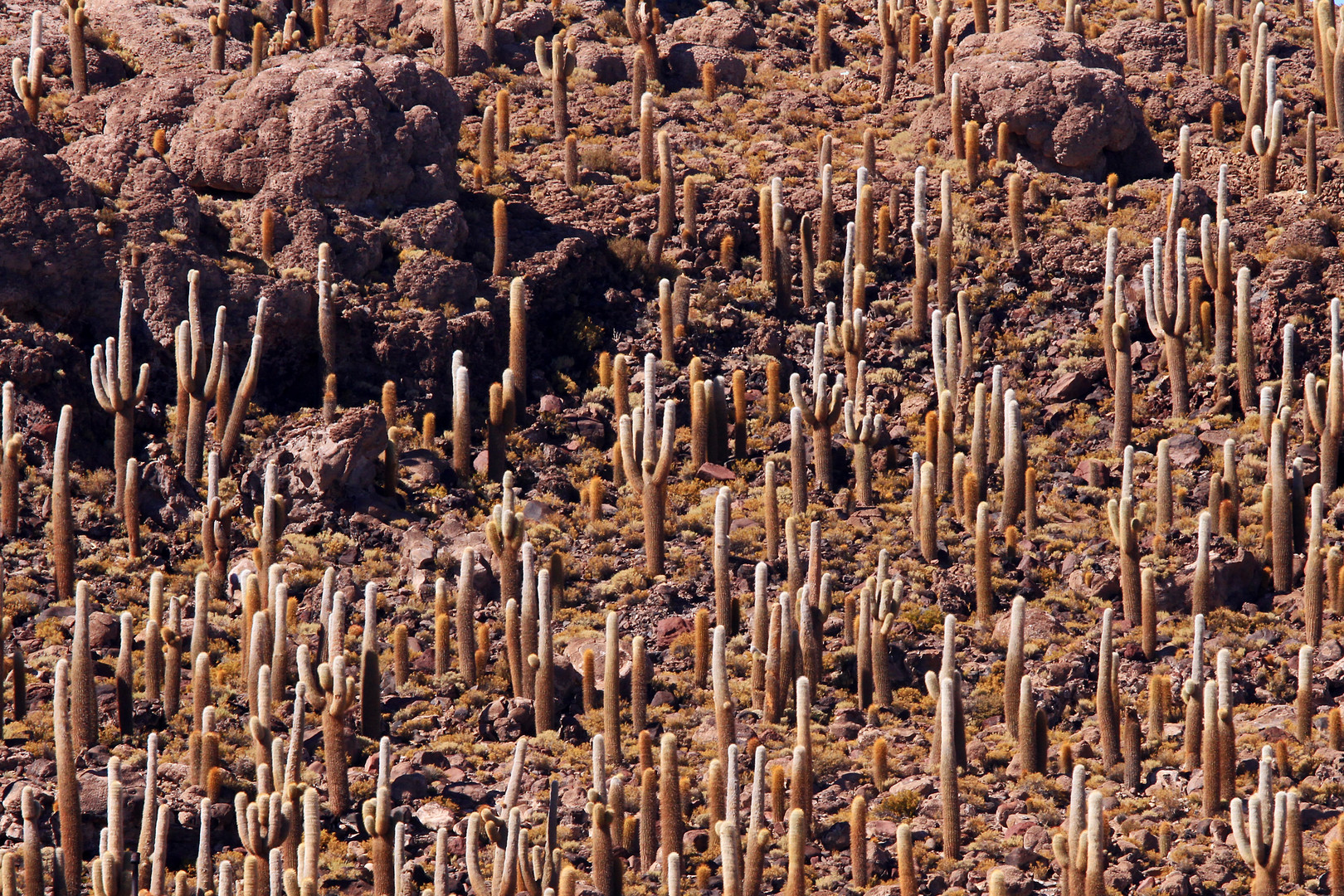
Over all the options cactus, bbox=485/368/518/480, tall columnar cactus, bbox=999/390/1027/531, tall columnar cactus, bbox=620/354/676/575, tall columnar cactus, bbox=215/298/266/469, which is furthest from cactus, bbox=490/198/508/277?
tall columnar cactus, bbox=999/390/1027/531

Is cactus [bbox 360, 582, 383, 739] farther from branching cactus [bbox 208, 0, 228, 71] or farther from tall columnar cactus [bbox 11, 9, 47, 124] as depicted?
branching cactus [bbox 208, 0, 228, 71]

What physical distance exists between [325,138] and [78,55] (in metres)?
4.17

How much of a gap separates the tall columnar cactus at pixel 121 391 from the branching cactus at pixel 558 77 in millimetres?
8070

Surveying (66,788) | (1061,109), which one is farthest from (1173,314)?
(66,788)

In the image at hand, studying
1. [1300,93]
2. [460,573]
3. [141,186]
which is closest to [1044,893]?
[460,573]

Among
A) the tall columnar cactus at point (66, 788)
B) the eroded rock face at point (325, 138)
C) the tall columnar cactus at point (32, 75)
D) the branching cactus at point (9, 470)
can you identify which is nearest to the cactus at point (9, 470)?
the branching cactus at point (9, 470)

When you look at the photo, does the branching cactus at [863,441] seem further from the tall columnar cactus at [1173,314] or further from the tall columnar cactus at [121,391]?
the tall columnar cactus at [121,391]

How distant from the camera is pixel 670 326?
23484mm

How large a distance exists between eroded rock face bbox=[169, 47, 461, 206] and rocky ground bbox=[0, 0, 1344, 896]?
0.16 ft

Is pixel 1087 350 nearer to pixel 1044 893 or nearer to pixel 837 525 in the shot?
pixel 837 525

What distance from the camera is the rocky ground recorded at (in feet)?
57.6

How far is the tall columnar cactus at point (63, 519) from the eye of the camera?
19.1 meters

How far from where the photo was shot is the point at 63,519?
1948 centimetres

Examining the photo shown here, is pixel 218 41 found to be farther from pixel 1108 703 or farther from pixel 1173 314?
pixel 1108 703
